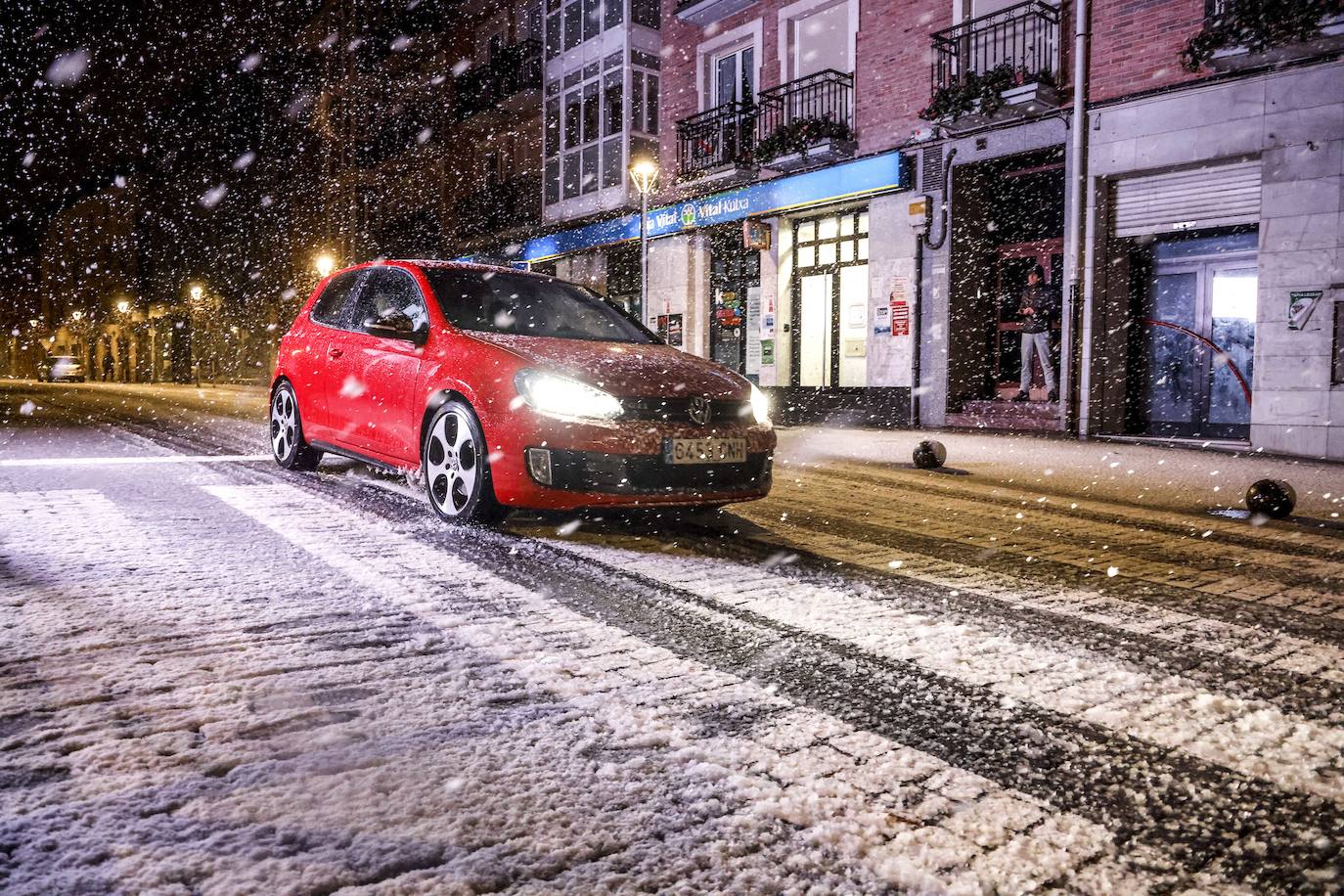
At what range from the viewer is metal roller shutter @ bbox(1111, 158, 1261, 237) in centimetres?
1338

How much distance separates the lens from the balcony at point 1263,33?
1172cm

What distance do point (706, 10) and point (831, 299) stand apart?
7144 millimetres

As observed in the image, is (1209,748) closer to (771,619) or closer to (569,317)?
(771,619)

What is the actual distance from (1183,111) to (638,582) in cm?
1324

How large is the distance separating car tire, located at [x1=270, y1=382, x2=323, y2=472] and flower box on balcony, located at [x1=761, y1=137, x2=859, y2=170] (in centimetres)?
1298

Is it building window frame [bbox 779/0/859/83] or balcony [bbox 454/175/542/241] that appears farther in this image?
balcony [bbox 454/175/542/241]

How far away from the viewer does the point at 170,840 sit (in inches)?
70.2

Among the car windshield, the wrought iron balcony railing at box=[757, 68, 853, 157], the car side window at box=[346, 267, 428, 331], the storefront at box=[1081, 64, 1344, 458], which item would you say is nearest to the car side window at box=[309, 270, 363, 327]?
the car side window at box=[346, 267, 428, 331]

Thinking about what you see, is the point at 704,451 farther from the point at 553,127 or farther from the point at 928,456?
the point at 553,127

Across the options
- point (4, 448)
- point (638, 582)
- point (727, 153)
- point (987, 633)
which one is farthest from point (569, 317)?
point (727, 153)

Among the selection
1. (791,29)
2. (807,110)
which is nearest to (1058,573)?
(807,110)

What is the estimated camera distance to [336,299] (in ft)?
24.2

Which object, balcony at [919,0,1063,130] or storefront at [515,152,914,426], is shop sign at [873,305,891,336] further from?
balcony at [919,0,1063,130]

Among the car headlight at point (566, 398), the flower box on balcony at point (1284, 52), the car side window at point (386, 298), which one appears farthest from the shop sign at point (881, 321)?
the car headlight at point (566, 398)
